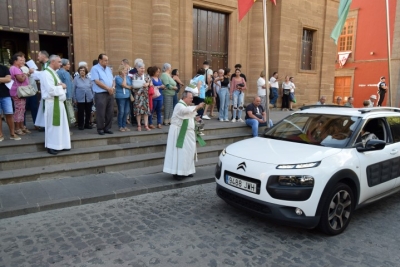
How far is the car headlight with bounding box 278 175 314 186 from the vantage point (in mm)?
3807

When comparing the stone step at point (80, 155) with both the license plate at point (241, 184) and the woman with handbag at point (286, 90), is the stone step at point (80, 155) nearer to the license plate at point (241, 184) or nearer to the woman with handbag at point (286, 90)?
the license plate at point (241, 184)

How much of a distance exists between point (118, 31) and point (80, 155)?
5332 millimetres

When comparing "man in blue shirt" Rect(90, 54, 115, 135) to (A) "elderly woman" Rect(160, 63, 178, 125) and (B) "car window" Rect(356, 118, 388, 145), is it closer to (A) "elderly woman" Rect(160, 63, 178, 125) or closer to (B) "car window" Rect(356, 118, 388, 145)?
(A) "elderly woman" Rect(160, 63, 178, 125)

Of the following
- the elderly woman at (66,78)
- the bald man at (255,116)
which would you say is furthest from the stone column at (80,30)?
the bald man at (255,116)

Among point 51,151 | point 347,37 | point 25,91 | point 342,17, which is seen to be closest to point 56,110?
point 51,151

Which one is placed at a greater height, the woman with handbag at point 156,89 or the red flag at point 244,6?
the red flag at point 244,6

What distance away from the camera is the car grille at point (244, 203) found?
13.1ft

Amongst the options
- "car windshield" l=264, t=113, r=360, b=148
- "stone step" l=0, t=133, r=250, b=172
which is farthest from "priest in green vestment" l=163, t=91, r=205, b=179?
"stone step" l=0, t=133, r=250, b=172

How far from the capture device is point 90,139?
23.4 feet

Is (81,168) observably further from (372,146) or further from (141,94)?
(372,146)

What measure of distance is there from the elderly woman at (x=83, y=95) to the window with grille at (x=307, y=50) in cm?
1316

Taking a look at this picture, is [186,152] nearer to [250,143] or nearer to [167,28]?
[250,143]

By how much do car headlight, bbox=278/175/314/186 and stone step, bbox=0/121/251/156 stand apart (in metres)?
4.80

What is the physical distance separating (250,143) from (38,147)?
4554 mm
